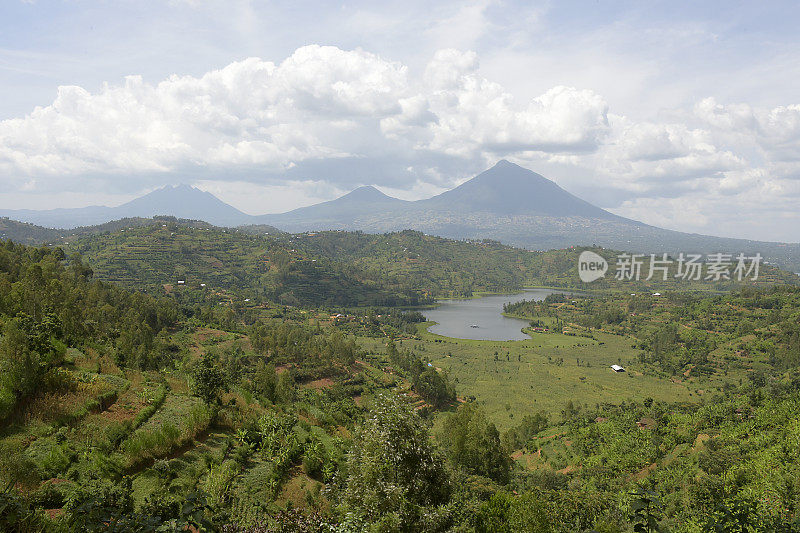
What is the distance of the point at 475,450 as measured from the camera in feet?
82.2

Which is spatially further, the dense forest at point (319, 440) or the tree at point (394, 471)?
the tree at point (394, 471)

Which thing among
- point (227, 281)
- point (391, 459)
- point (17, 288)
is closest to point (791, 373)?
point (391, 459)

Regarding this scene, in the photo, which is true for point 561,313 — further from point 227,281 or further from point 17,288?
point 17,288

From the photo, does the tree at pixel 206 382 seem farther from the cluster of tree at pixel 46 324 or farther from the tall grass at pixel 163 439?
the cluster of tree at pixel 46 324

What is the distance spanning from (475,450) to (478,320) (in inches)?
3726

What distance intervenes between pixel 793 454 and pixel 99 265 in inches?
5069

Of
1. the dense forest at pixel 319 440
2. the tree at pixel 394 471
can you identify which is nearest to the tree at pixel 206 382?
the dense forest at pixel 319 440

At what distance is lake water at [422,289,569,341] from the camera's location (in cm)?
9906

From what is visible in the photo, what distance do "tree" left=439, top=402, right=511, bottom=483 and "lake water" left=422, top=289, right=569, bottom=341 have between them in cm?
6932

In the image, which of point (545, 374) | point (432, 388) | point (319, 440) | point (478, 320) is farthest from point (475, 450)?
point (478, 320)

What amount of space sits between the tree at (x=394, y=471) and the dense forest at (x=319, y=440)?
0.04 meters

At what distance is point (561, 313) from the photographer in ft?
389

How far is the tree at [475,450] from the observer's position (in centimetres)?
2500

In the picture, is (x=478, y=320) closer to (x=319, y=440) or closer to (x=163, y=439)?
(x=319, y=440)
